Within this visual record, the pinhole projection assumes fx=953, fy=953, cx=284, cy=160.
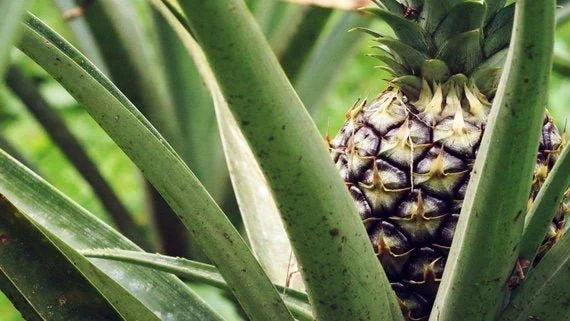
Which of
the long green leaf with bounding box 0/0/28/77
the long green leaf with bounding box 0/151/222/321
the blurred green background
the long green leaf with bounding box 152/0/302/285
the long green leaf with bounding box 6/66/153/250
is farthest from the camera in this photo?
Answer: the blurred green background

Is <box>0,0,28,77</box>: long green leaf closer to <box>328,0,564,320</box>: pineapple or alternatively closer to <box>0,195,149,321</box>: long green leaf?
<box>0,195,149,321</box>: long green leaf

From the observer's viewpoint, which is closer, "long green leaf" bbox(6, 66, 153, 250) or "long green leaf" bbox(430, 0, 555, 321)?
"long green leaf" bbox(430, 0, 555, 321)

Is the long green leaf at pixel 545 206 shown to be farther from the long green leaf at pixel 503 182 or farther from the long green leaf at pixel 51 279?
the long green leaf at pixel 51 279

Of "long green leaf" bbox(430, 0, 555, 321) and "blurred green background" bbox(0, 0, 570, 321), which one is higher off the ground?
"long green leaf" bbox(430, 0, 555, 321)

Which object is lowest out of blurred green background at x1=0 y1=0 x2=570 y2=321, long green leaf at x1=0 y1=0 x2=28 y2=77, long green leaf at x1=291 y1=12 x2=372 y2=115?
blurred green background at x1=0 y1=0 x2=570 y2=321

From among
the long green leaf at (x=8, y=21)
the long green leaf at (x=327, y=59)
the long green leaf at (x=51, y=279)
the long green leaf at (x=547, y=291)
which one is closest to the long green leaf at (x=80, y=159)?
the long green leaf at (x=327, y=59)

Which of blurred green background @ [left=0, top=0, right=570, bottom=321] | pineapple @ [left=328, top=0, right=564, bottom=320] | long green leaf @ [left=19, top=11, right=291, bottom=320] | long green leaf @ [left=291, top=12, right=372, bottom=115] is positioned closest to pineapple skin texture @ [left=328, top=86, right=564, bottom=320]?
pineapple @ [left=328, top=0, right=564, bottom=320]

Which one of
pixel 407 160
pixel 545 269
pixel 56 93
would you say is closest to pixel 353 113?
pixel 407 160
